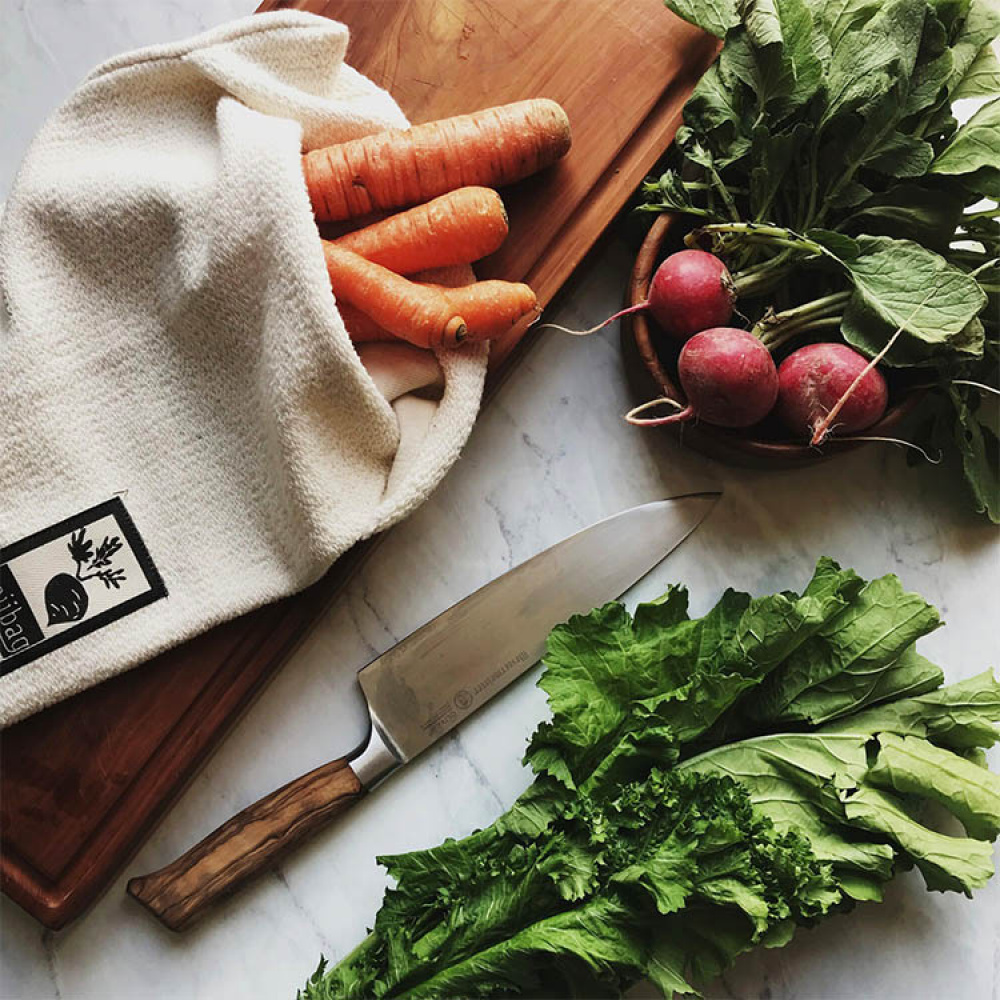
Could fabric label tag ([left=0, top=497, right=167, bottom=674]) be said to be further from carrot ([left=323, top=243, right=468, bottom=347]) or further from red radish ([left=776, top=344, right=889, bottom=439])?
red radish ([left=776, top=344, right=889, bottom=439])

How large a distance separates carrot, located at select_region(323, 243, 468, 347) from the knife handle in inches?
20.3

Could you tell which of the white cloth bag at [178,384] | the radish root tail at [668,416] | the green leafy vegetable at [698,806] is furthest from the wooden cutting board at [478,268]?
the green leafy vegetable at [698,806]

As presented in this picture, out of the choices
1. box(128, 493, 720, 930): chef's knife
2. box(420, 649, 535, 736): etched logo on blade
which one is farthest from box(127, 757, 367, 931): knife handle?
box(420, 649, 535, 736): etched logo on blade

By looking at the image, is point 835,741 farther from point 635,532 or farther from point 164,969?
point 164,969

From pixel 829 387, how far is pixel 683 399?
6.6 inches

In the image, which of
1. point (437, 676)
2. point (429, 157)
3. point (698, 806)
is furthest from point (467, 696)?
point (429, 157)

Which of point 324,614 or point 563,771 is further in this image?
point 324,614

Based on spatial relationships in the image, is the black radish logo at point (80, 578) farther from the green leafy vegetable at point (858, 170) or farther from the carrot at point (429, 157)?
the green leafy vegetable at point (858, 170)

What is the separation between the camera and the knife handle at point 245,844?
3.50ft

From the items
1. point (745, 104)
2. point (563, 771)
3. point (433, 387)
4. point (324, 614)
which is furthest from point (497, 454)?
point (745, 104)

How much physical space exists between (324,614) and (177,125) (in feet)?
2.01

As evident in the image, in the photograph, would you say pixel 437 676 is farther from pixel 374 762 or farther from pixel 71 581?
pixel 71 581

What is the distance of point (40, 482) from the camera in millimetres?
1030

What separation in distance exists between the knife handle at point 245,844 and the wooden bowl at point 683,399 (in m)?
0.60
